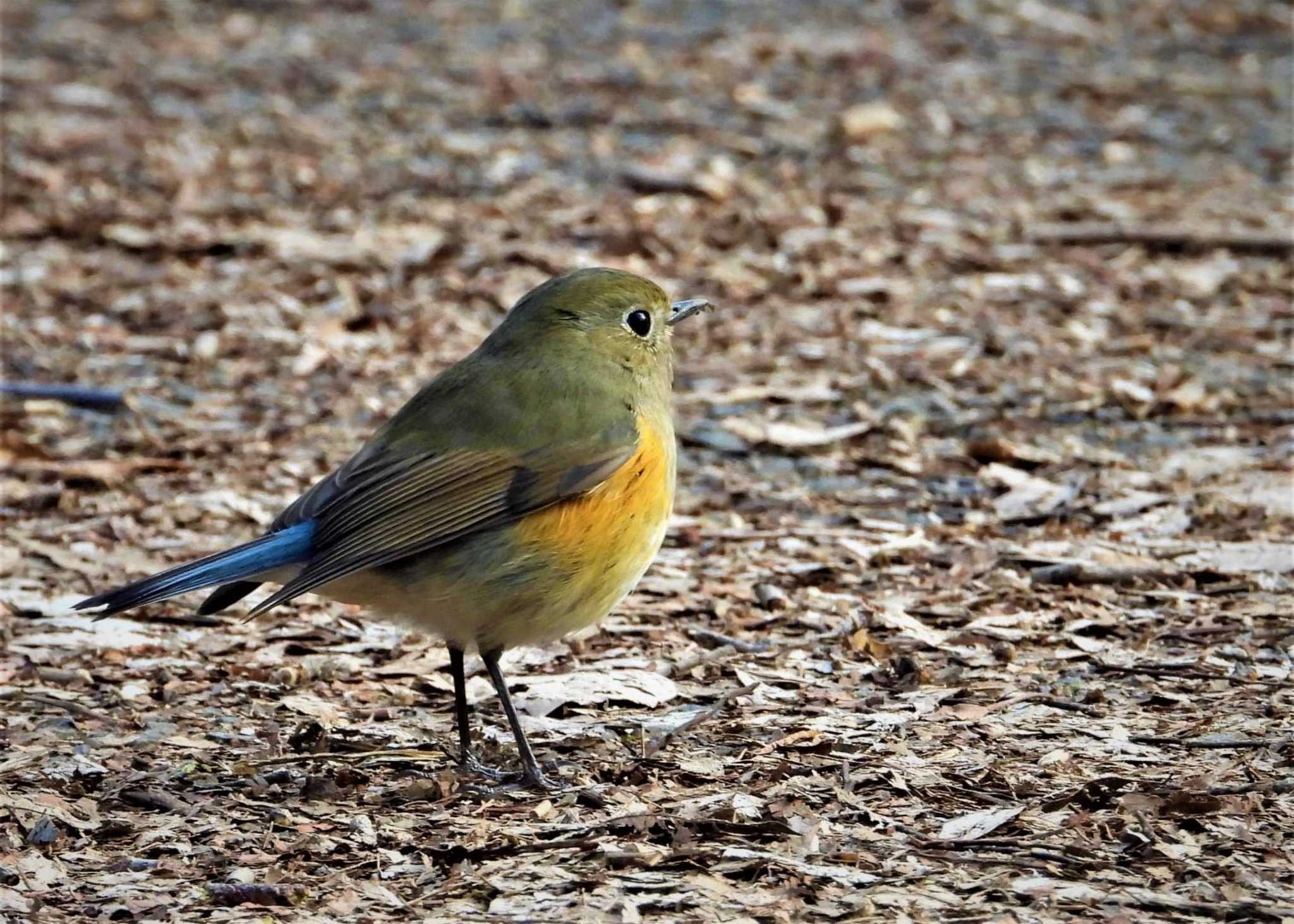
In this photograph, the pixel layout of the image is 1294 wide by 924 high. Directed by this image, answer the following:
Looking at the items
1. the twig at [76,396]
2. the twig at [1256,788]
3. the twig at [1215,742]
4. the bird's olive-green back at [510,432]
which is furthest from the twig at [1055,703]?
the twig at [76,396]

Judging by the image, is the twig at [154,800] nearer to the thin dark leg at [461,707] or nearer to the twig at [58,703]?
the twig at [58,703]

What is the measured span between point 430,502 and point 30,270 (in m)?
4.85

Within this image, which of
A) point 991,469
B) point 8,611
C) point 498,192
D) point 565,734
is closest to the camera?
point 565,734

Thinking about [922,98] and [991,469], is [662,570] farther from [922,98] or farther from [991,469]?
[922,98]

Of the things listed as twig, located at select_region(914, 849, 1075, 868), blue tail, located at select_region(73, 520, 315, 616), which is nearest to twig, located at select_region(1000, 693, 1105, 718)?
twig, located at select_region(914, 849, 1075, 868)

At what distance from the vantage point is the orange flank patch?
14.3ft

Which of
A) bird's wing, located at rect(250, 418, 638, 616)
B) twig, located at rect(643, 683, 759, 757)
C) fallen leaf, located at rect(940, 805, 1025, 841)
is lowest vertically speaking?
twig, located at rect(643, 683, 759, 757)

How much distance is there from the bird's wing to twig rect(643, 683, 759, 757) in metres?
0.63

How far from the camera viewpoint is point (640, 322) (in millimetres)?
4852

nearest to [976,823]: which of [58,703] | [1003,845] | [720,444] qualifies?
[1003,845]

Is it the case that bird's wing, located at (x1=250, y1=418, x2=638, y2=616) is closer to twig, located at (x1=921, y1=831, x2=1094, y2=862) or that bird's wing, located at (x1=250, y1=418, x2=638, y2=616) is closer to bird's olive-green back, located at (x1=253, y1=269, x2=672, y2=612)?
bird's olive-green back, located at (x1=253, y1=269, x2=672, y2=612)

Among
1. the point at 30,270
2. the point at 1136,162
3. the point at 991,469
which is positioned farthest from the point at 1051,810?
the point at 1136,162

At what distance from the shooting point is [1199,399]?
704cm

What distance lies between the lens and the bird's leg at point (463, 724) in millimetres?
4395
